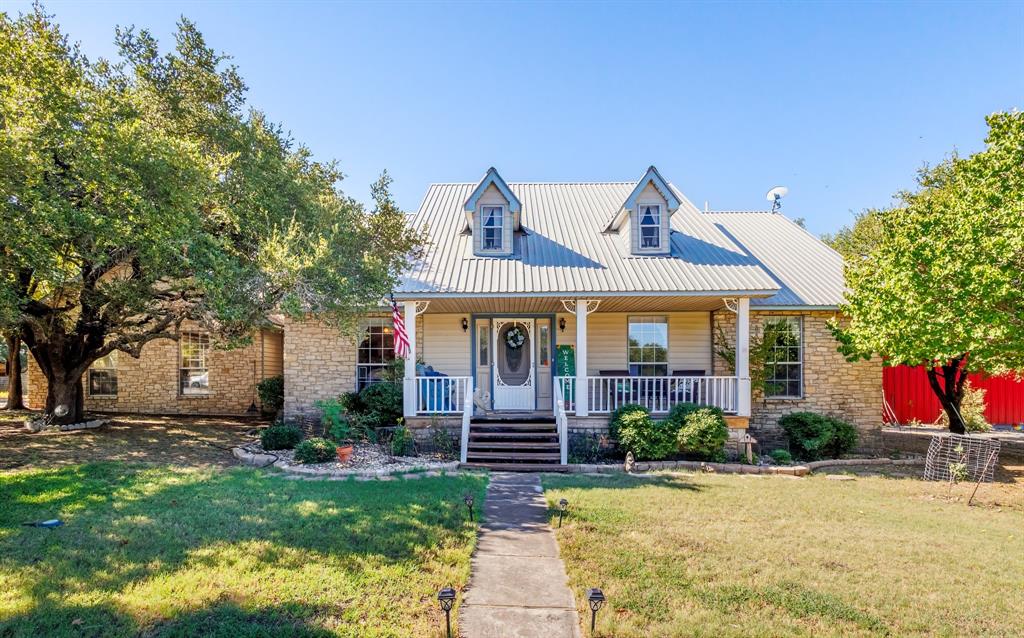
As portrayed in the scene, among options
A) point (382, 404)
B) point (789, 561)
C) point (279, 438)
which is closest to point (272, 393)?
point (279, 438)

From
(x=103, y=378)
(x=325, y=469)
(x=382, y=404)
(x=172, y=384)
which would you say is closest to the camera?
(x=325, y=469)

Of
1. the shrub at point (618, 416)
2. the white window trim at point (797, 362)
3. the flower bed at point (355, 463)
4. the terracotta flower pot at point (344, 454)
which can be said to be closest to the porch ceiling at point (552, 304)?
the white window trim at point (797, 362)

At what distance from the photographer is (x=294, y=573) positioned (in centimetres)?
448

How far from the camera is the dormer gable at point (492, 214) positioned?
1229cm

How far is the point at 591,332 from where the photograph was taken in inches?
502

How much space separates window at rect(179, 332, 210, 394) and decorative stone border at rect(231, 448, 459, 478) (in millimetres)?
7136

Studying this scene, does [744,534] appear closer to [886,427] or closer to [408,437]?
[408,437]

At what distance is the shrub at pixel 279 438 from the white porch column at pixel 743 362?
9699 mm

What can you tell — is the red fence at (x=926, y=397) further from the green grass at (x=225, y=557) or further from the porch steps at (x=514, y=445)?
the green grass at (x=225, y=557)

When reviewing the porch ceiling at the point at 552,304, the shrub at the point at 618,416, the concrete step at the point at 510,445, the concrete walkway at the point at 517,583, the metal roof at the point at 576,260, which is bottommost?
the concrete walkway at the point at 517,583

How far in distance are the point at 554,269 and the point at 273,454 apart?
730cm

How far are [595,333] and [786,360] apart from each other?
16.1 feet

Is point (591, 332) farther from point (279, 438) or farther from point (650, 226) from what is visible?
point (279, 438)

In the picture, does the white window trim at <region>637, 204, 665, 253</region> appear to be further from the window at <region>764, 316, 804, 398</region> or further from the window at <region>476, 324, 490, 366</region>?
the window at <region>476, 324, 490, 366</region>
